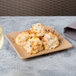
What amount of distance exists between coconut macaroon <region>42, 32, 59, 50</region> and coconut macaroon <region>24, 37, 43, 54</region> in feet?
0.15

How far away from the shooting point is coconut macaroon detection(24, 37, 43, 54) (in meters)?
1.04

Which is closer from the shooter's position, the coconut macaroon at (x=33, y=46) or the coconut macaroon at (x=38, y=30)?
the coconut macaroon at (x=33, y=46)

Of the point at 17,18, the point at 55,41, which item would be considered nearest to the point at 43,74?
the point at 55,41

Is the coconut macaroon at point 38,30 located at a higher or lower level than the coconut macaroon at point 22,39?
higher

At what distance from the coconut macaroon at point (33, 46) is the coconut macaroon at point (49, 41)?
1.8 inches

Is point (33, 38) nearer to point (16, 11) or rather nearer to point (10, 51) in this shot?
point (10, 51)

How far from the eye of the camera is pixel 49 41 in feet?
3.64

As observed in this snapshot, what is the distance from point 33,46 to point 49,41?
117mm

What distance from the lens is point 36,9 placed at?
239 cm

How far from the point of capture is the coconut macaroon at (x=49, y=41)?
1.09 meters

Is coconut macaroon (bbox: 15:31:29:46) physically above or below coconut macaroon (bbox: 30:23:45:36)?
below

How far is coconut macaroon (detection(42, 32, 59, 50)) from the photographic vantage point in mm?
1090

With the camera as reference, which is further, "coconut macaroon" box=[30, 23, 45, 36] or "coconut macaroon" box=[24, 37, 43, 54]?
"coconut macaroon" box=[30, 23, 45, 36]

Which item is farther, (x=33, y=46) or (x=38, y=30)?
(x=38, y=30)
